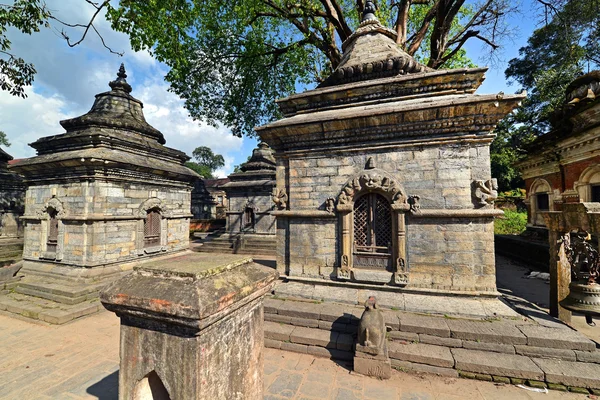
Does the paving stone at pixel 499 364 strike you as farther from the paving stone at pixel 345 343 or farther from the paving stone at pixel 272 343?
the paving stone at pixel 272 343

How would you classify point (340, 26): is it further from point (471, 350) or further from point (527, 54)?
point (527, 54)

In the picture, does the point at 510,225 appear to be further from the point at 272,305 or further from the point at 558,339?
the point at 272,305

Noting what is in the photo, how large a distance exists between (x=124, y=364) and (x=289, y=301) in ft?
13.6

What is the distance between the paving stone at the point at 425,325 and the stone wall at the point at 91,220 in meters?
8.41

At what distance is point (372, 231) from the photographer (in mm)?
5695

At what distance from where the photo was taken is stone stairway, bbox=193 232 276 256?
12797mm

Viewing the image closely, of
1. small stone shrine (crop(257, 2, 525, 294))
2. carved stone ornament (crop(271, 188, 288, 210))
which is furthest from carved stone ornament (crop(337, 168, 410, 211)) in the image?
carved stone ornament (crop(271, 188, 288, 210))

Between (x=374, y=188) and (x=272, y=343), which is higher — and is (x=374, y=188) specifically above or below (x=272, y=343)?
above

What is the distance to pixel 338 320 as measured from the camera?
15.9 ft

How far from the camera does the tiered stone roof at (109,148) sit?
25.1ft

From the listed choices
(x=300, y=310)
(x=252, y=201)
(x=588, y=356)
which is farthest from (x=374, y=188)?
(x=252, y=201)

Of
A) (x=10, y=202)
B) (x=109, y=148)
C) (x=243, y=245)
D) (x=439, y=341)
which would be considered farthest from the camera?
(x=243, y=245)

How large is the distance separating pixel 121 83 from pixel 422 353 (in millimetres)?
12917

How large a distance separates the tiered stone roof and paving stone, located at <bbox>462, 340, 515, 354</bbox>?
982 cm
